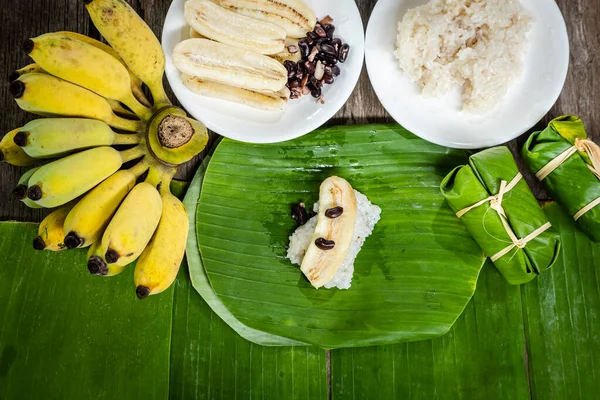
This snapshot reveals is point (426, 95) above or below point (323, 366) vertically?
above

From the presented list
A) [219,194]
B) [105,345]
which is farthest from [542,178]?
[105,345]

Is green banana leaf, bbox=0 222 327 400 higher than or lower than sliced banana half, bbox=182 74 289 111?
lower

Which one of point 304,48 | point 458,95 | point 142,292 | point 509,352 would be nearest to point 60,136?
point 142,292

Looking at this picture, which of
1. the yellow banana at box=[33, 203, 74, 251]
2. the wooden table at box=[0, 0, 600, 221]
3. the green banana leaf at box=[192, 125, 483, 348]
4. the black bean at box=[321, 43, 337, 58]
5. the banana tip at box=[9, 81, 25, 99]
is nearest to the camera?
the banana tip at box=[9, 81, 25, 99]

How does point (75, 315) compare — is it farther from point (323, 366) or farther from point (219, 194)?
point (323, 366)

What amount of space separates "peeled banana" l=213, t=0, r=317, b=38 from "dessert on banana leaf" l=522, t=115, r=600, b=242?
40.2 inches

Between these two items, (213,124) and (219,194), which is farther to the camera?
(219,194)

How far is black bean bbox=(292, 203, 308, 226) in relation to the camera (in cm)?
204

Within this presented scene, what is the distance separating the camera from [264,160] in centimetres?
208

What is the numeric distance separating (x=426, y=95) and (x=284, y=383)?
49.6 inches

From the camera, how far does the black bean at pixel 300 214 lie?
2.04 meters

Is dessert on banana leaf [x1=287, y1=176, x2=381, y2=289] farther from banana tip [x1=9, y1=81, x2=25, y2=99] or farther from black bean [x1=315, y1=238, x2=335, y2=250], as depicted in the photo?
A: banana tip [x1=9, y1=81, x2=25, y2=99]

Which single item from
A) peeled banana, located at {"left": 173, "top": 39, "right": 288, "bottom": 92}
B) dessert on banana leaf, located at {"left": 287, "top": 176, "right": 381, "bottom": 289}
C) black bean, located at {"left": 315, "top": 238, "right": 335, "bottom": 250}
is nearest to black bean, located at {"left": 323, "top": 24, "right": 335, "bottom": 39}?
peeled banana, located at {"left": 173, "top": 39, "right": 288, "bottom": 92}

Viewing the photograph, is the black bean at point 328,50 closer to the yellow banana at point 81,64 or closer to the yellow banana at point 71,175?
the yellow banana at point 81,64
